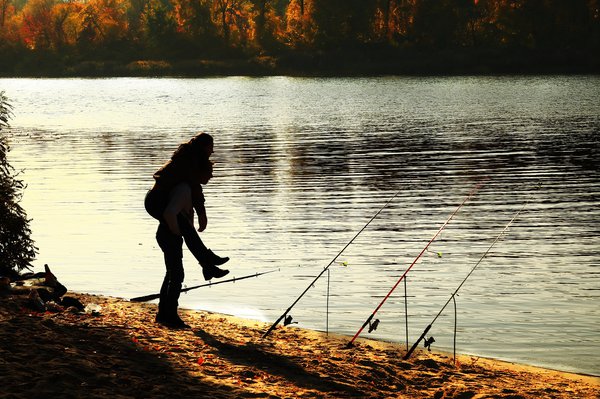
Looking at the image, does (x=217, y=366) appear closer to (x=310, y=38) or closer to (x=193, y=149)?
(x=193, y=149)

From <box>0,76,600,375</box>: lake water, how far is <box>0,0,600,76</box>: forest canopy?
50.1 metres

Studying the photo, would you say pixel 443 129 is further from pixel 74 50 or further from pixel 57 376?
pixel 74 50

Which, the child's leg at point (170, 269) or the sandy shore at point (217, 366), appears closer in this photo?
the sandy shore at point (217, 366)

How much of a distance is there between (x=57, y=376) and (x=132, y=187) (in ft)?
59.5

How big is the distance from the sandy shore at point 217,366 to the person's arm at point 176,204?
1060 millimetres

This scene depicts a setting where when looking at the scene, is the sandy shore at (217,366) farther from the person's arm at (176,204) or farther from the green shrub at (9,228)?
the green shrub at (9,228)

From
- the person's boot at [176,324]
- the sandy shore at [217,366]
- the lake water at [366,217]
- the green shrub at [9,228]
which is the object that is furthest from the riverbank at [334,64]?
the person's boot at [176,324]

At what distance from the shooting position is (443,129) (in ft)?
136

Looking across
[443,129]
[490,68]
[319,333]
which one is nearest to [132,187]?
[319,333]

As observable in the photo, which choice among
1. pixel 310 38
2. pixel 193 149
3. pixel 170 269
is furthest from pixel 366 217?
pixel 310 38

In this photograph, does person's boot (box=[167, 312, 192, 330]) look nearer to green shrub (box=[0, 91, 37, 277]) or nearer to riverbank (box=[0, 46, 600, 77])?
green shrub (box=[0, 91, 37, 277])

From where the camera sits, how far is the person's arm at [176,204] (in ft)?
28.2

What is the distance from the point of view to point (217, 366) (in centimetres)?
813

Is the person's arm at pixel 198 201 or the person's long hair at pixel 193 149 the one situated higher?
the person's long hair at pixel 193 149
